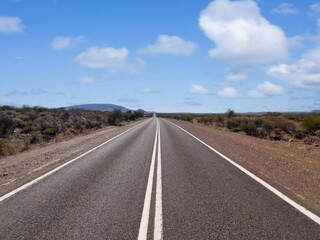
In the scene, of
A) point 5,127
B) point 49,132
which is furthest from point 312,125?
point 5,127

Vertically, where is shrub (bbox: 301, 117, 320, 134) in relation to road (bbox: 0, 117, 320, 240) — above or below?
above

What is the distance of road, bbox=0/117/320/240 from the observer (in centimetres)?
416

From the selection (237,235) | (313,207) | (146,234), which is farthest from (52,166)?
(313,207)

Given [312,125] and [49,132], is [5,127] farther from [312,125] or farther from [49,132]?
[312,125]

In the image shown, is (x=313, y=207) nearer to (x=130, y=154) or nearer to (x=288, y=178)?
(x=288, y=178)

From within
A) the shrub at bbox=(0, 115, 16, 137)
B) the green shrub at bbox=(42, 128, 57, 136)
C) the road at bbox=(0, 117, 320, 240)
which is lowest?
the road at bbox=(0, 117, 320, 240)

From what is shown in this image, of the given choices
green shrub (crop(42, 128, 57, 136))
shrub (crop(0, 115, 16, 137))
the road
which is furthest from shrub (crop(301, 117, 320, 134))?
shrub (crop(0, 115, 16, 137))

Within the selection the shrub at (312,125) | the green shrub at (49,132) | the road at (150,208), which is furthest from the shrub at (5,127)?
the shrub at (312,125)

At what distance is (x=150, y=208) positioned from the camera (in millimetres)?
5195

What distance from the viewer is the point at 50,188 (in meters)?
6.59

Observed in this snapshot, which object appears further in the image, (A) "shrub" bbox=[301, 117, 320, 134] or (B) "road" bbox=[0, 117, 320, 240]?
(A) "shrub" bbox=[301, 117, 320, 134]

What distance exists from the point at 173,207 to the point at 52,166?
233 inches

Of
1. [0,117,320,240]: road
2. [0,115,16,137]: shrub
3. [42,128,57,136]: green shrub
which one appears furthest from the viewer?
[42,128,57,136]: green shrub

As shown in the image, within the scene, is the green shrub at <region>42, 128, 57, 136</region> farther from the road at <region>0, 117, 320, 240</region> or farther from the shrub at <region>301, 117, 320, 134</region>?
the shrub at <region>301, 117, 320, 134</region>
